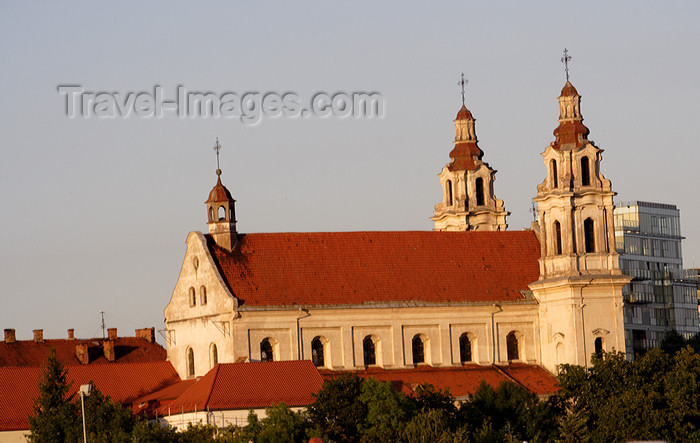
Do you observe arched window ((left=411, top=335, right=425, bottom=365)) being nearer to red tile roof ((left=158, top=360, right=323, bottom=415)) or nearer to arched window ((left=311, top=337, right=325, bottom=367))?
arched window ((left=311, top=337, right=325, bottom=367))

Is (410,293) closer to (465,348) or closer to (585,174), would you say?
(465,348)

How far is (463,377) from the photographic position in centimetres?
9681

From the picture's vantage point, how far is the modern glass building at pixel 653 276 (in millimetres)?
142500

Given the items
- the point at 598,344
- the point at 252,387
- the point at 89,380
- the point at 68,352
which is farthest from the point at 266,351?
the point at 68,352

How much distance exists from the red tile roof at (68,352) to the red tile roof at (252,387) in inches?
773

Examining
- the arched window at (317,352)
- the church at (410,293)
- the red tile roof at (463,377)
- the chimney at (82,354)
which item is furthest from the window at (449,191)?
the chimney at (82,354)

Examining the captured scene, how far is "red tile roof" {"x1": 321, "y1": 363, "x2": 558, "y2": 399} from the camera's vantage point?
3755 inches

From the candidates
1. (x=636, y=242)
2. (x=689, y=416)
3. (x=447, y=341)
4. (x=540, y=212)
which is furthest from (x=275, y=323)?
(x=636, y=242)

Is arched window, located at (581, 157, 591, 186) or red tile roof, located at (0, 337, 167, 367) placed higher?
arched window, located at (581, 157, 591, 186)

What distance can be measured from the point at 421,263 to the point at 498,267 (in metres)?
4.72

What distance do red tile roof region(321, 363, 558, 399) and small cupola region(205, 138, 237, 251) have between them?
377 inches

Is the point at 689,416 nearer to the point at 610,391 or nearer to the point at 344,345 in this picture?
the point at 610,391

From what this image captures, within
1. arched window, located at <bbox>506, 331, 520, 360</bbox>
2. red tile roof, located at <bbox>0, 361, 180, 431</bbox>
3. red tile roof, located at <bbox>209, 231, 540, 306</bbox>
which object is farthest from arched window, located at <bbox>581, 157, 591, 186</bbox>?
red tile roof, located at <bbox>0, 361, 180, 431</bbox>

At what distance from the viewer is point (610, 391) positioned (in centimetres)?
9200
